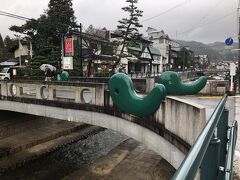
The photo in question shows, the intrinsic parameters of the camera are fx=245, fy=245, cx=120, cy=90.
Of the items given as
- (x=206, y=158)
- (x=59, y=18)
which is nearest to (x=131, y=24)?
(x=59, y=18)

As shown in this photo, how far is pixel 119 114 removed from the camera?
433 inches

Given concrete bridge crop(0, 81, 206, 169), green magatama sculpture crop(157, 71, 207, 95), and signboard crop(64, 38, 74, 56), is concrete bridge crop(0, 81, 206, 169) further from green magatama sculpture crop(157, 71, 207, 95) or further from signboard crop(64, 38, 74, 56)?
signboard crop(64, 38, 74, 56)

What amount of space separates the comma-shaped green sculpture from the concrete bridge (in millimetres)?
300

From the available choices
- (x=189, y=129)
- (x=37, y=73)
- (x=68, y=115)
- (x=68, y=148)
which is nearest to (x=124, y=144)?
(x=68, y=148)

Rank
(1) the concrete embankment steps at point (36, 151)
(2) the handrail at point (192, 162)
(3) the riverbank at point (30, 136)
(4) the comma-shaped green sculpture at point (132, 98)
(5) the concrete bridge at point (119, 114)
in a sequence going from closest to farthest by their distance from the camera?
(2) the handrail at point (192, 162) → (5) the concrete bridge at point (119, 114) → (4) the comma-shaped green sculpture at point (132, 98) → (1) the concrete embankment steps at point (36, 151) → (3) the riverbank at point (30, 136)

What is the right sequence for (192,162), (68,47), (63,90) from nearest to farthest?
(192,162) < (63,90) < (68,47)

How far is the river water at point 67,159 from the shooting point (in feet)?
49.8

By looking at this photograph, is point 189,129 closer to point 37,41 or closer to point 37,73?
point 37,73

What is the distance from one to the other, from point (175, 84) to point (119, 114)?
16.9 feet

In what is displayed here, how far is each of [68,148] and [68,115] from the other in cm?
734

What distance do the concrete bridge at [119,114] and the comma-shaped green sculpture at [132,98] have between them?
0.30 m

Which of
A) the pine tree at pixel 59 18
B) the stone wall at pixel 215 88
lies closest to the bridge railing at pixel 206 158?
the stone wall at pixel 215 88

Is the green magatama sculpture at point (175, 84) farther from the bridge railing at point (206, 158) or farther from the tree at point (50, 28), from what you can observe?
the tree at point (50, 28)

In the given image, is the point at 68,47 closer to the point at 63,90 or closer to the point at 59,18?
the point at 63,90
